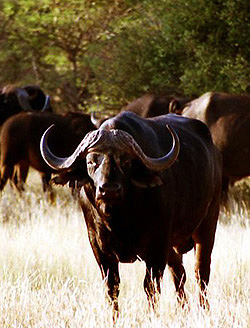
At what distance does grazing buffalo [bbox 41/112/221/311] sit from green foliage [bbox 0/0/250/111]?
653 centimetres

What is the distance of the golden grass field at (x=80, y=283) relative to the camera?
5.04 metres

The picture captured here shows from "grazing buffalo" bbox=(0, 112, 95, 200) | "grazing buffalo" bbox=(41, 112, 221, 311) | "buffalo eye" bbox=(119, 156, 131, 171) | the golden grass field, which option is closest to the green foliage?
"grazing buffalo" bbox=(0, 112, 95, 200)

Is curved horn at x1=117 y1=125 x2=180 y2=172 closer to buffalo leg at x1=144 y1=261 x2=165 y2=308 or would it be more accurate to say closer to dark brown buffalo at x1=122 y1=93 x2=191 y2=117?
buffalo leg at x1=144 y1=261 x2=165 y2=308

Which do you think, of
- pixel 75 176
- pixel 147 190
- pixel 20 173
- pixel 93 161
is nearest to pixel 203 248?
pixel 147 190

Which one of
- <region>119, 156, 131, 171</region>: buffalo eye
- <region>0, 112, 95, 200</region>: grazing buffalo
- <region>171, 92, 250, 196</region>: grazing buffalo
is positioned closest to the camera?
<region>119, 156, 131, 171</region>: buffalo eye

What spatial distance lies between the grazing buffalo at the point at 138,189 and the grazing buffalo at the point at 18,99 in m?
10.2

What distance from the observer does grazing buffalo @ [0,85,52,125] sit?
16.1 meters

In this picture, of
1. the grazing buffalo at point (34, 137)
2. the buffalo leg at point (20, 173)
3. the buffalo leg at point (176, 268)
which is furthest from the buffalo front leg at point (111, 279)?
the buffalo leg at point (20, 173)

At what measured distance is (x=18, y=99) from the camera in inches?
633

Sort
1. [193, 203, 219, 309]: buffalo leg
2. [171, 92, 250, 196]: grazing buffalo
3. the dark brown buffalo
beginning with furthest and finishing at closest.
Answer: the dark brown buffalo → [171, 92, 250, 196]: grazing buffalo → [193, 203, 219, 309]: buffalo leg

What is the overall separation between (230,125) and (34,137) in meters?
3.24

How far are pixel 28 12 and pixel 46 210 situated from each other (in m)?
7.82

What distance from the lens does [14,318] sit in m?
5.22

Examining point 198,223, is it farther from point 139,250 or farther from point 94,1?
point 94,1
